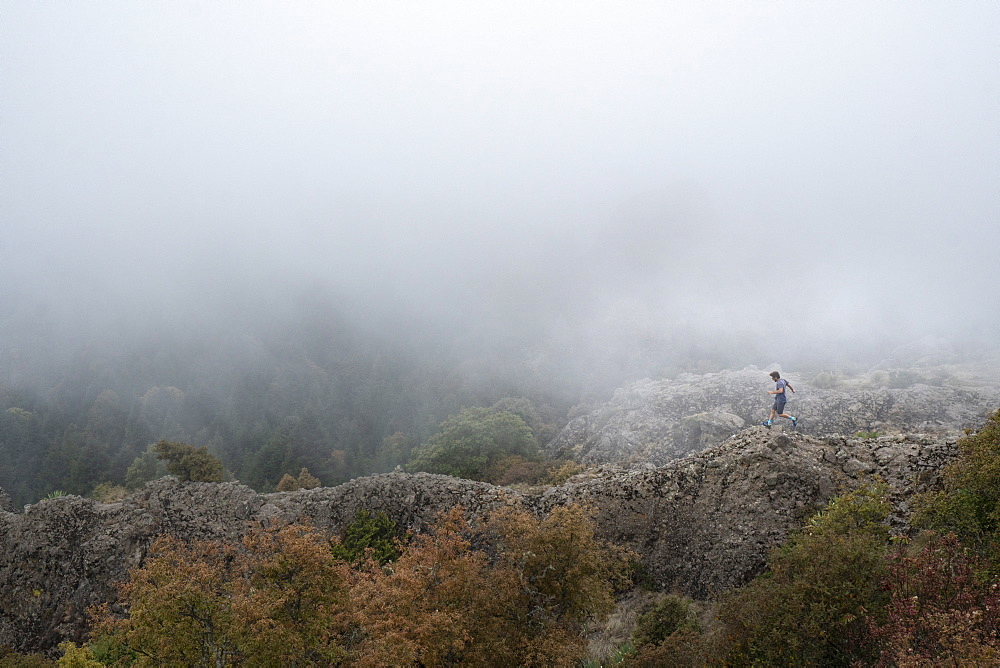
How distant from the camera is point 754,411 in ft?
134

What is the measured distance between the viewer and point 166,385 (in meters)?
131

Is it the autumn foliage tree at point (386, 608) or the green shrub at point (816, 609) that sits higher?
the green shrub at point (816, 609)

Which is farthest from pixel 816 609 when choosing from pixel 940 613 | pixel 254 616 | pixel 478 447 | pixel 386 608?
pixel 478 447

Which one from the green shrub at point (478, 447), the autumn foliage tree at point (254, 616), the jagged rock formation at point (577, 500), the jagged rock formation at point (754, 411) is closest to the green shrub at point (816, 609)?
the jagged rock formation at point (577, 500)

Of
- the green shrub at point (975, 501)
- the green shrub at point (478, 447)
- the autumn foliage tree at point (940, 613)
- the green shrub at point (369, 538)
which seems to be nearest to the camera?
the autumn foliage tree at point (940, 613)

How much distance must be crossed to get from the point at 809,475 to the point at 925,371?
46.8 metres

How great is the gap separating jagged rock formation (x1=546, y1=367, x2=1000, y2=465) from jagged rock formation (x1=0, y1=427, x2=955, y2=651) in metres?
12.9

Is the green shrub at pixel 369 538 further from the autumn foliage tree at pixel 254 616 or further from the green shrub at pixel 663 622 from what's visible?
the green shrub at pixel 663 622

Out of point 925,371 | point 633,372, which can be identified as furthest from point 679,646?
point 633,372

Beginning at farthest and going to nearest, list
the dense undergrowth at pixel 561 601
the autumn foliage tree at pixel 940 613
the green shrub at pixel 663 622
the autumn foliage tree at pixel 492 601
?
the green shrub at pixel 663 622, the autumn foliage tree at pixel 492 601, the dense undergrowth at pixel 561 601, the autumn foliage tree at pixel 940 613

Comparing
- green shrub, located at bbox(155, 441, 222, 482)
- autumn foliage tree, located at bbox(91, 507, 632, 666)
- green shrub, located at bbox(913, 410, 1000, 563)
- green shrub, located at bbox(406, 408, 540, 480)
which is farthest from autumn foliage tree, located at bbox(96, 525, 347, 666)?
green shrub, located at bbox(406, 408, 540, 480)

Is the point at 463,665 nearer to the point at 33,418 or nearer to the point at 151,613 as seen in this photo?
the point at 151,613

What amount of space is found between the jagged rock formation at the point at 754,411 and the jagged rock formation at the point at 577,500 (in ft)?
42.2

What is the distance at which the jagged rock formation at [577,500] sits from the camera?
54.2ft
